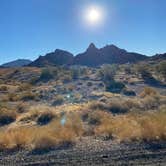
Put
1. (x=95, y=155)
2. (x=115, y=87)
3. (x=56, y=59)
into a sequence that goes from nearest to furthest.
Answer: (x=95, y=155), (x=115, y=87), (x=56, y=59)

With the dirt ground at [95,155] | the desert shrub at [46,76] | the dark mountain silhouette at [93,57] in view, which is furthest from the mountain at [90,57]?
the dirt ground at [95,155]

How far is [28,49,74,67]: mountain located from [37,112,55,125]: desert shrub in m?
125

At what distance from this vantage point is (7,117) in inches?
1089

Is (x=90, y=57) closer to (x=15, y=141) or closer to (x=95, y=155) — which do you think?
(x=15, y=141)

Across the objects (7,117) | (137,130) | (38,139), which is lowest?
(7,117)

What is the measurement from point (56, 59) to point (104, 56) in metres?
22.7

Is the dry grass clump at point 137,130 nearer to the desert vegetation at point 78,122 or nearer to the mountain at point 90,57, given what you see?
the desert vegetation at point 78,122

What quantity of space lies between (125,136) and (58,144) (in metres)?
2.96

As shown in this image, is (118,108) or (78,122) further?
(118,108)

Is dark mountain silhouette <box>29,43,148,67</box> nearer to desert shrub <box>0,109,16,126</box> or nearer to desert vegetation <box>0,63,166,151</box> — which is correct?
desert vegetation <box>0,63,166,151</box>

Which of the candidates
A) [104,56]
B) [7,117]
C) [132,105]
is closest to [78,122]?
[7,117]

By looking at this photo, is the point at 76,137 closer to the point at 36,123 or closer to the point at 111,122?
the point at 111,122

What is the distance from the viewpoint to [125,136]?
53.6ft

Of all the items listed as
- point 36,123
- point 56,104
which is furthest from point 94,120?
point 56,104
